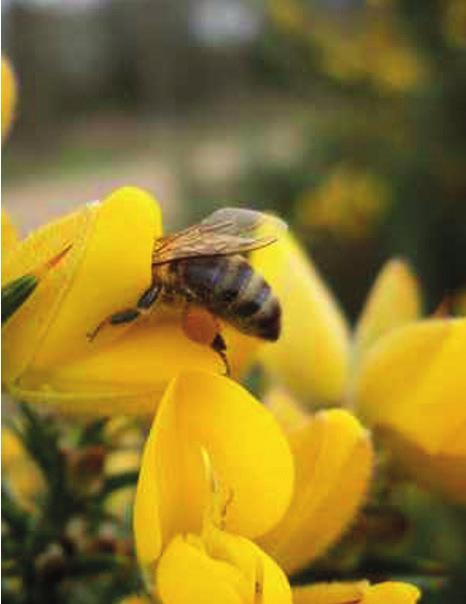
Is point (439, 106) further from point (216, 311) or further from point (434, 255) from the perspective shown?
point (216, 311)

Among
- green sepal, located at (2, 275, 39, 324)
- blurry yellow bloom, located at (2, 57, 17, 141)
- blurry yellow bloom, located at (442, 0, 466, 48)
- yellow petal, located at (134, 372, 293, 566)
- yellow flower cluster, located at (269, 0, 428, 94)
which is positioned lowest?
yellow flower cluster, located at (269, 0, 428, 94)

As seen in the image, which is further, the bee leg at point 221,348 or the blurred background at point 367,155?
the blurred background at point 367,155

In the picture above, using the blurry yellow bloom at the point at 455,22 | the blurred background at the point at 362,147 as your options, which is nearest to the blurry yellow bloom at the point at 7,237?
the blurred background at the point at 362,147

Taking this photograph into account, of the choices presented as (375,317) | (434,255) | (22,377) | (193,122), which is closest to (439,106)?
(434,255)

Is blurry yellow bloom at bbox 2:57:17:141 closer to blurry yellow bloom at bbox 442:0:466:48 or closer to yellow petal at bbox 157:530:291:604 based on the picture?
yellow petal at bbox 157:530:291:604

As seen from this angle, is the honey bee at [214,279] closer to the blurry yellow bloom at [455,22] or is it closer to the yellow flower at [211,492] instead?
the yellow flower at [211,492]

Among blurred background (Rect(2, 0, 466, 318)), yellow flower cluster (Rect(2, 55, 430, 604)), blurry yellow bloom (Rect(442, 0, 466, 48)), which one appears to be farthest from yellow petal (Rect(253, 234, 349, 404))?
blurry yellow bloom (Rect(442, 0, 466, 48))

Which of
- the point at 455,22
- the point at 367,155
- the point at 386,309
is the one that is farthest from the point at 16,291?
the point at 367,155
